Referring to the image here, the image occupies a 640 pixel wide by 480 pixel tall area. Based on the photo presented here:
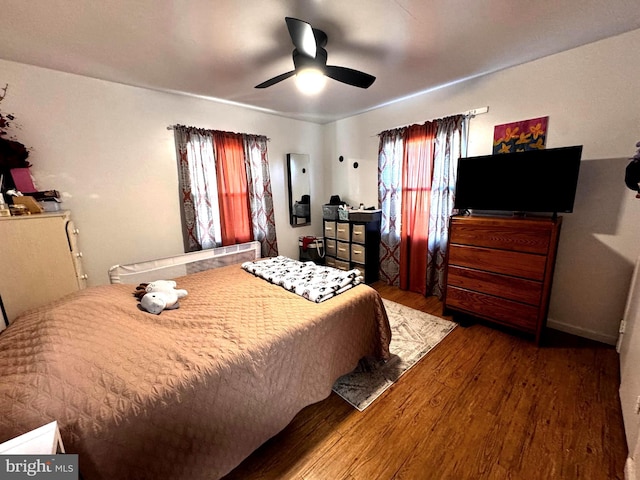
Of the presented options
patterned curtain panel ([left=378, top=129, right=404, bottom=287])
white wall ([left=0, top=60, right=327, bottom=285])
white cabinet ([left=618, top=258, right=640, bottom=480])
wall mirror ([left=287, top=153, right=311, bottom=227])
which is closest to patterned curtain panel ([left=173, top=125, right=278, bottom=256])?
white wall ([left=0, top=60, right=327, bottom=285])

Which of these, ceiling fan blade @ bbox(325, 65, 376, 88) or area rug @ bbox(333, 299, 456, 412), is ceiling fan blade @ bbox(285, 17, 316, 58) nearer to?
ceiling fan blade @ bbox(325, 65, 376, 88)

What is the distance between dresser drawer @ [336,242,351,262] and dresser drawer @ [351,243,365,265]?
2.7 inches

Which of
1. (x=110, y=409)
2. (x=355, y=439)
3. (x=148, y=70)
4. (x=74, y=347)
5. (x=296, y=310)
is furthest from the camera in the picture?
(x=148, y=70)

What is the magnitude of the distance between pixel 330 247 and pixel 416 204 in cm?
142

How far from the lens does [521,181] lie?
7.06 feet

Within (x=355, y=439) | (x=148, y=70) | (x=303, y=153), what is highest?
(x=148, y=70)

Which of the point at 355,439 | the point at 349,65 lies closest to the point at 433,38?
the point at 349,65

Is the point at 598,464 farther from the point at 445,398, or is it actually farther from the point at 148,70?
the point at 148,70

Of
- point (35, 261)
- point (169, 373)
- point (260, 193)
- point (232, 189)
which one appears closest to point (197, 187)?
point (232, 189)

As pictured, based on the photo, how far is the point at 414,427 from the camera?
146cm

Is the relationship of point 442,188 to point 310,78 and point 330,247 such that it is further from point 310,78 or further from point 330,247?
point 310,78

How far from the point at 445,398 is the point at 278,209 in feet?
9.71

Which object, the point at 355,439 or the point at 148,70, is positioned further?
the point at 148,70

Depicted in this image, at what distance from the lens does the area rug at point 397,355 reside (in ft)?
5.67
